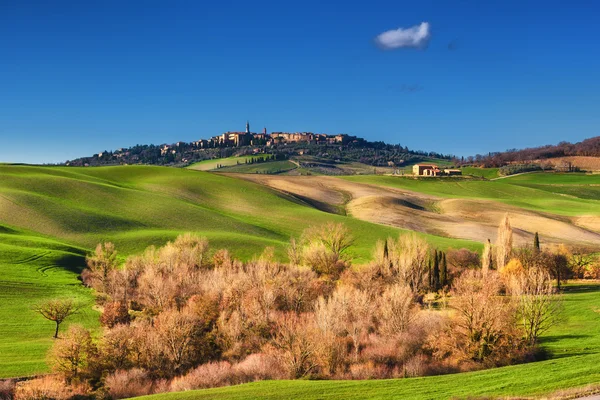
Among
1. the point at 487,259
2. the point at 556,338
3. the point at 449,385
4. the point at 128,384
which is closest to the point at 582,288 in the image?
the point at 487,259

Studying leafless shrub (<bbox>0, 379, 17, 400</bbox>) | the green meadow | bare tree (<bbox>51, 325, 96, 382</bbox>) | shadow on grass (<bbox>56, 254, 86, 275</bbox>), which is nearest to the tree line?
bare tree (<bbox>51, 325, 96, 382</bbox>)

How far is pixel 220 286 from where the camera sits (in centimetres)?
6406

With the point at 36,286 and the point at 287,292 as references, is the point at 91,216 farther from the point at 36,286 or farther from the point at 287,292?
the point at 287,292

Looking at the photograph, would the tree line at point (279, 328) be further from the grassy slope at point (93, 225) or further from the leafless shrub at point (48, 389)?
the grassy slope at point (93, 225)

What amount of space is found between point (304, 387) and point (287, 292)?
2755 centimetres

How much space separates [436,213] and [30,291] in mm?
96530

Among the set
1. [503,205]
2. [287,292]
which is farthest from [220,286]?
[503,205]

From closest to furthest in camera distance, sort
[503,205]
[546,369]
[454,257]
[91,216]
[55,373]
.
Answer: [546,369], [55,373], [454,257], [91,216], [503,205]

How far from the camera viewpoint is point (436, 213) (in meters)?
134

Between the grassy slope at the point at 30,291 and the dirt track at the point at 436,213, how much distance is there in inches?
2626

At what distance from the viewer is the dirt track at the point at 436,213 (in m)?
110

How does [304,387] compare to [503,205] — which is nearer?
[304,387]

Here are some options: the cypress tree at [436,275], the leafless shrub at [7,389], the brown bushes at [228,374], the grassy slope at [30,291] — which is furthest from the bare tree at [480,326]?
the grassy slope at [30,291]

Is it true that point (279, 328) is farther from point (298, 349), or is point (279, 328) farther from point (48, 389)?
point (48, 389)
